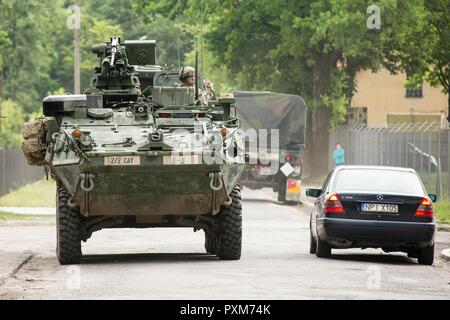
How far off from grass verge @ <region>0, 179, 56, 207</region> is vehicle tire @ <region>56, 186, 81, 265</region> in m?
19.7

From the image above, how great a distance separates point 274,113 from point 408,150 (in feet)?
19.5

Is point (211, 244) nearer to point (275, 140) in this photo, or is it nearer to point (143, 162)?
point (143, 162)

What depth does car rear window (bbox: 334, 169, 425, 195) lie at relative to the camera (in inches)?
814

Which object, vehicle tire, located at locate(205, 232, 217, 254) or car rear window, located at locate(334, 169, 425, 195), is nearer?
car rear window, located at locate(334, 169, 425, 195)

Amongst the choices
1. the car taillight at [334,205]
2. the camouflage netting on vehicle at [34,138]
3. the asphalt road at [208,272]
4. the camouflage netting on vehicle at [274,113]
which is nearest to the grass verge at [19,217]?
the asphalt road at [208,272]

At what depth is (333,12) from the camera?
5150 centimetres

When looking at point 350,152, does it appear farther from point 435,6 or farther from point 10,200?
point 10,200

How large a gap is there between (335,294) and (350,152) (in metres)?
43.7

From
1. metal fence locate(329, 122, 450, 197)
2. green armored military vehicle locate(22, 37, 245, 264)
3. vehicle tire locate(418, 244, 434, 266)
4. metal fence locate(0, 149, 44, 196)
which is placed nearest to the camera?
green armored military vehicle locate(22, 37, 245, 264)

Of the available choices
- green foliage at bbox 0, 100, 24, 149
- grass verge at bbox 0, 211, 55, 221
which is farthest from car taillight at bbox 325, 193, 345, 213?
green foliage at bbox 0, 100, 24, 149

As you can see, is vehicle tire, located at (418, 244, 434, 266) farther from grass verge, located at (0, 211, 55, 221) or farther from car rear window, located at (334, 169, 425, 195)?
grass verge, located at (0, 211, 55, 221)

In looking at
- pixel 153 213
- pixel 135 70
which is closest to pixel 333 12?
pixel 135 70

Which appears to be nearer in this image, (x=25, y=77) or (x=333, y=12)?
(x=333, y=12)
